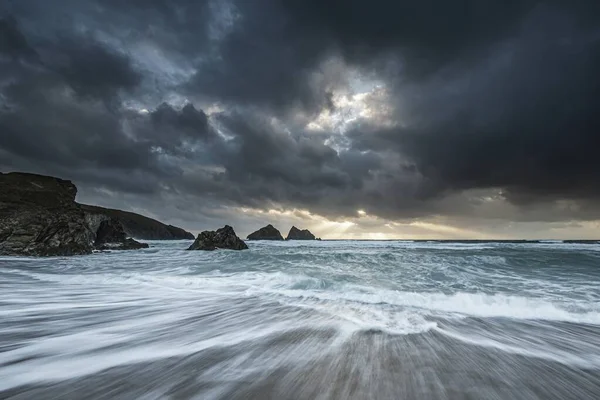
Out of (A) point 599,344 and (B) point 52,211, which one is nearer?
(A) point 599,344

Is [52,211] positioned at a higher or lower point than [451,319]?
higher

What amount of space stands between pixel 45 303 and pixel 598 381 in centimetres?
1028

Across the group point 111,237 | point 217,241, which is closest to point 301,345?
point 217,241

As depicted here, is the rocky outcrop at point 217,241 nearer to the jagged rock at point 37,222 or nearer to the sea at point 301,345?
the jagged rock at point 37,222

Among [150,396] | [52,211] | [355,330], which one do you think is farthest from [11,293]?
[52,211]

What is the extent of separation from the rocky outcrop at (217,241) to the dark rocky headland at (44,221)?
1201 cm

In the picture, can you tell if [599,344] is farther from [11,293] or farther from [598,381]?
[11,293]

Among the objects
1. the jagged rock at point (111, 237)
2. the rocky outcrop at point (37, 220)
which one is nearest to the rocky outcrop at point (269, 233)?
the jagged rock at point (111, 237)

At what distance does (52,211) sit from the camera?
98.3ft

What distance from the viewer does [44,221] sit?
27438 millimetres

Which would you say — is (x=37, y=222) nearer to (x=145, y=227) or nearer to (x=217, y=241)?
(x=217, y=241)

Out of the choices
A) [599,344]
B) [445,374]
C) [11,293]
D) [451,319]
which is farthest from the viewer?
[11,293]

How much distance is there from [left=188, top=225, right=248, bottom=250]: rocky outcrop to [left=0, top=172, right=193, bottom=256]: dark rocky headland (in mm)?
12008

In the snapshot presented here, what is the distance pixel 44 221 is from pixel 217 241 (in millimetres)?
18738
